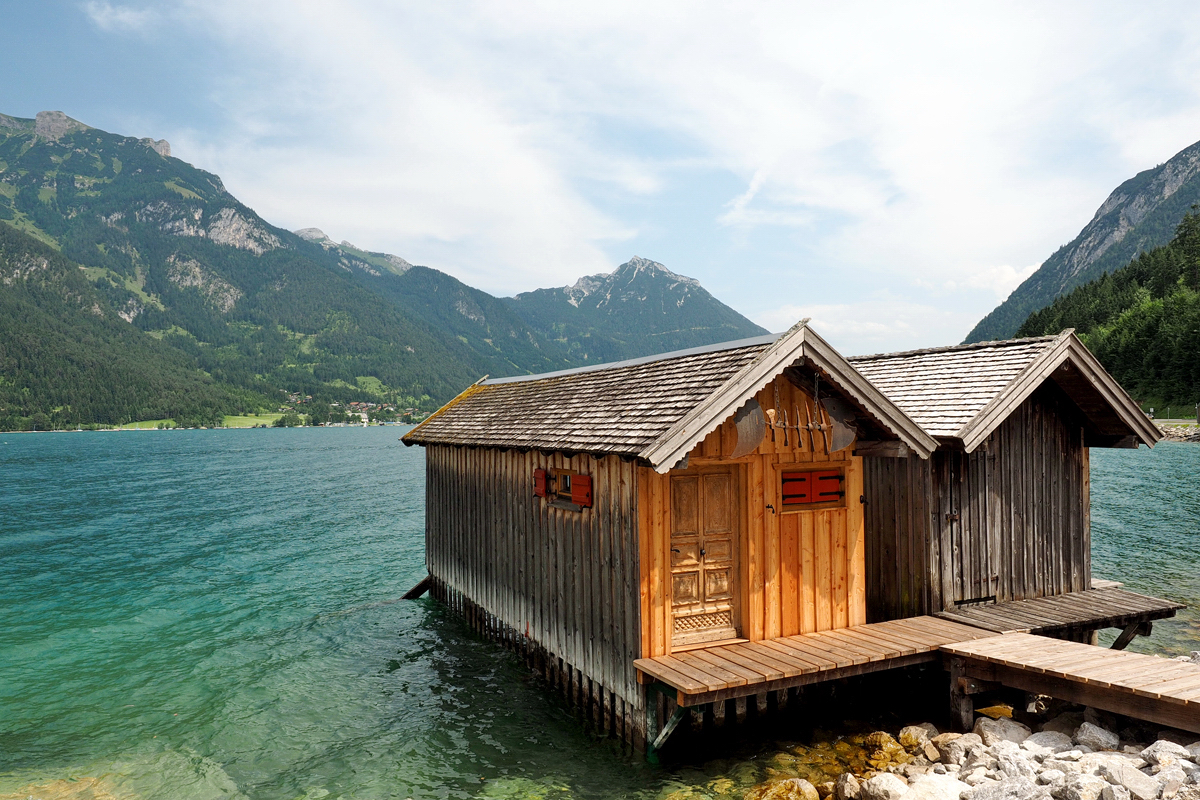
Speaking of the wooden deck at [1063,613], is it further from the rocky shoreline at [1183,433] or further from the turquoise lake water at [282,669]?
the rocky shoreline at [1183,433]

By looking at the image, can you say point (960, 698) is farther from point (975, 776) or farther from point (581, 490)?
point (581, 490)

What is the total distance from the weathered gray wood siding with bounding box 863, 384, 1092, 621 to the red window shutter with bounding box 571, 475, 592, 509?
19.1 ft

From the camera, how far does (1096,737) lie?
8766mm

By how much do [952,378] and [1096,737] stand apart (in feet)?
22.4

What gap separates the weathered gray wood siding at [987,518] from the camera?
12367 millimetres

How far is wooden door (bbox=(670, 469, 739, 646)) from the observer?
409 inches

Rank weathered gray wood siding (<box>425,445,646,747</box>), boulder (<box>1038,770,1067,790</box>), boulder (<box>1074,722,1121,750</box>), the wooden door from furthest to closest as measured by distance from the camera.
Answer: the wooden door
weathered gray wood siding (<box>425,445,646,747</box>)
boulder (<box>1074,722,1121,750</box>)
boulder (<box>1038,770,1067,790</box>)

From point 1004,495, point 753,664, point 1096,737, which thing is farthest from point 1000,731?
point 1004,495

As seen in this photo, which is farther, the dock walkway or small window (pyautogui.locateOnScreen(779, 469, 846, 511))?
the dock walkway

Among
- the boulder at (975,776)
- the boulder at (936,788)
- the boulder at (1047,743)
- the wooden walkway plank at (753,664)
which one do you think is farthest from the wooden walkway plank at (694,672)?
the boulder at (1047,743)

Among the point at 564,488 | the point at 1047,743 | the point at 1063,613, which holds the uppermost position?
the point at 564,488

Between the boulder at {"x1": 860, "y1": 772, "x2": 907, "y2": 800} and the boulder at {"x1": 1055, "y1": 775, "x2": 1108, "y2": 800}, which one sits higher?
the boulder at {"x1": 1055, "y1": 775, "x2": 1108, "y2": 800}

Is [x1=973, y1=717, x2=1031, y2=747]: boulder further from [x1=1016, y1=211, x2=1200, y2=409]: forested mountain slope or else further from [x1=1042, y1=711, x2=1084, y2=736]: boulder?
[x1=1016, y1=211, x2=1200, y2=409]: forested mountain slope

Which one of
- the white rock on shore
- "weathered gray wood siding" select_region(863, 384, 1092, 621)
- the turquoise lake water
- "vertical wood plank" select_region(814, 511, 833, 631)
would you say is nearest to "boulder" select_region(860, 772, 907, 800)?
the white rock on shore
